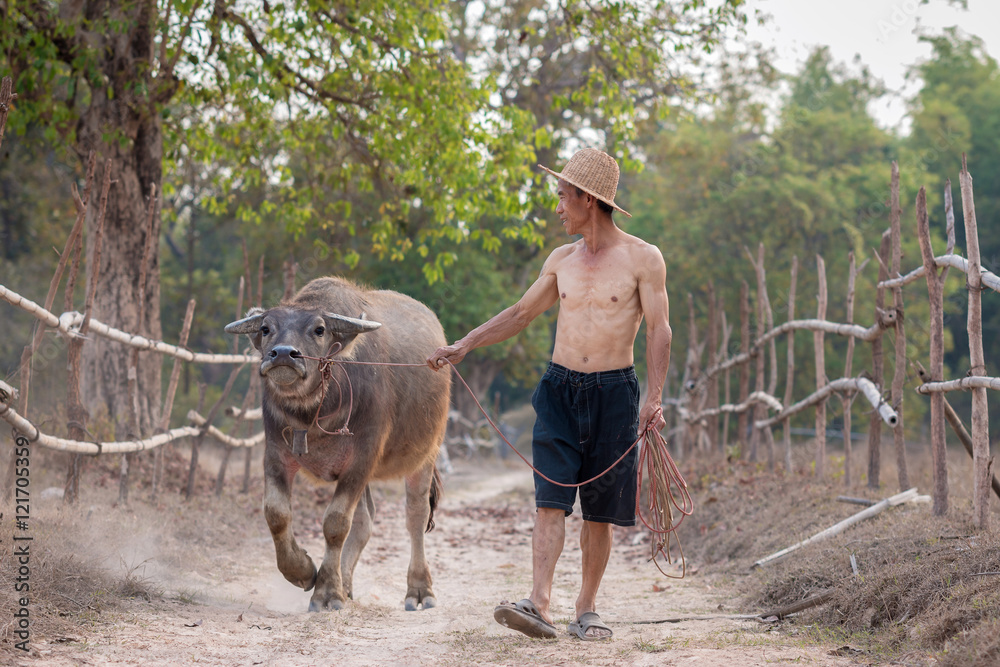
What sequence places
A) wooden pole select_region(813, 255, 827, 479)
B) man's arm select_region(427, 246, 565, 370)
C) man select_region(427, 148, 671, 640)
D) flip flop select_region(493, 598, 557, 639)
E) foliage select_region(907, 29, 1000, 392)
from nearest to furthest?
flip flop select_region(493, 598, 557, 639) < man select_region(427, 148, 671, 640) < man's arm select_region(427, 246, 565, 370) < wooden pole select_region(813, 255, 827, 479) < foliage select_region(907, 29, 1000, 392)

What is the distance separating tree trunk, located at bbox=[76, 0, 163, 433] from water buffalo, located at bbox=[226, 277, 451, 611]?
3.96m

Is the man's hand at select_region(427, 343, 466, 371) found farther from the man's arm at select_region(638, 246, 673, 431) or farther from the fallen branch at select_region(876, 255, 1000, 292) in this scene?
the fallen branch at select_region(876, 255, 1000, 292)

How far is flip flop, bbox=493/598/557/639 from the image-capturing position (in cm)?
397

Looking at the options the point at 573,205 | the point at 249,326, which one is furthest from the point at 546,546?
the point at 249,326

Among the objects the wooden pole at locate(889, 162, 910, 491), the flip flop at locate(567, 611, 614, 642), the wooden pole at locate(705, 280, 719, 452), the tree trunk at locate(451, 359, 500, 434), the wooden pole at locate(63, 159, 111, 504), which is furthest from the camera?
the tree trunk at locate(451, 359, 500, 434)

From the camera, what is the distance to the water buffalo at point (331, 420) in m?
4.93

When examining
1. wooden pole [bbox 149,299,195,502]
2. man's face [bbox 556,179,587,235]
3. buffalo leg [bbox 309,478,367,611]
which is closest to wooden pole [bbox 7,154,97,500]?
wooden pole [bbox 149,299,195,502]

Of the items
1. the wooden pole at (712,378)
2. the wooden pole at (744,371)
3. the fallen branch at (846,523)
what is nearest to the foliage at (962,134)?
the wooden pole at (712,378)

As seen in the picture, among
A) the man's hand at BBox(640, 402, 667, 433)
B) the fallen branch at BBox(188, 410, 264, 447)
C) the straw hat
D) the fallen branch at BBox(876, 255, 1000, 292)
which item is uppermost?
the straw hat

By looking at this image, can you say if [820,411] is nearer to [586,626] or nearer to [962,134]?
[586,626]

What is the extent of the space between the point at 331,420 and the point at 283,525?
2.09ft

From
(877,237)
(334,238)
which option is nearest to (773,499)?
(334,238)

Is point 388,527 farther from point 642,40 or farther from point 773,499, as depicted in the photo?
point 642,40

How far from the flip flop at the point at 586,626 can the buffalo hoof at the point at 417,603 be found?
4.60ft
